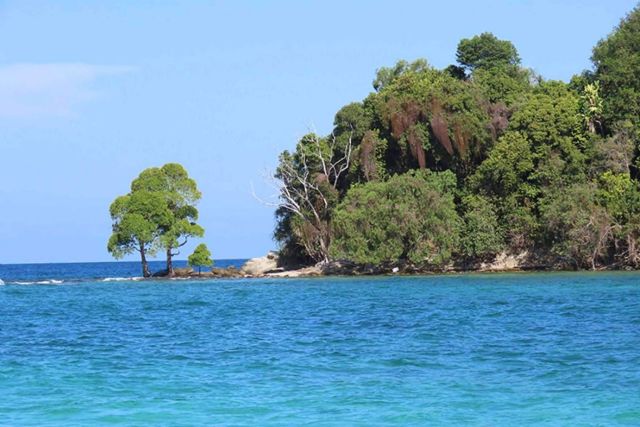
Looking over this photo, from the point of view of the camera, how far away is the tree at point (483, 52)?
74.8 meters

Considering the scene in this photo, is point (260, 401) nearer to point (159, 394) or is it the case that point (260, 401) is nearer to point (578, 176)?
point (159, 394)

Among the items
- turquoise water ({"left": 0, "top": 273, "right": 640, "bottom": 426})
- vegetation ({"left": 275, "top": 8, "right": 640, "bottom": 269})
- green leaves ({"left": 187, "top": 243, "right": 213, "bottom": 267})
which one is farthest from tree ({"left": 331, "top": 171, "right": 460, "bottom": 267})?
turquoise water ({"left": 0, "top": 273, "right": 640, "bottom": 426})

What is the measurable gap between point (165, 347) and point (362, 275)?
3775 cm

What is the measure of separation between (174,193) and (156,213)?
9.95 feet

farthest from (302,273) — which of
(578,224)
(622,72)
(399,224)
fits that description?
(622,72)

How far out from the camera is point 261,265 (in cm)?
7250

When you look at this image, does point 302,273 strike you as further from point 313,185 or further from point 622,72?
point 622,72

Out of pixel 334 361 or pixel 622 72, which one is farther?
pixel 622 72

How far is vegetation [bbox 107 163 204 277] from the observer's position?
2547 inches

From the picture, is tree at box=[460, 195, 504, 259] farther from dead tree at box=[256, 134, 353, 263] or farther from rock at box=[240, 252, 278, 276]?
rock at box=[240, 252, 278, 276]

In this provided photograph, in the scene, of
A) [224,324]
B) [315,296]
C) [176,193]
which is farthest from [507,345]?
[176,193]

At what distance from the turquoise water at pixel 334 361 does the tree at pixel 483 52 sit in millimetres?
35255

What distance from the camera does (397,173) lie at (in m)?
65.6

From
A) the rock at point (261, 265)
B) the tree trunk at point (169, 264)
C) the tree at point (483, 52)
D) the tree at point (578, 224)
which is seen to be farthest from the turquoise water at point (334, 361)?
the tree at point (483, 52)
